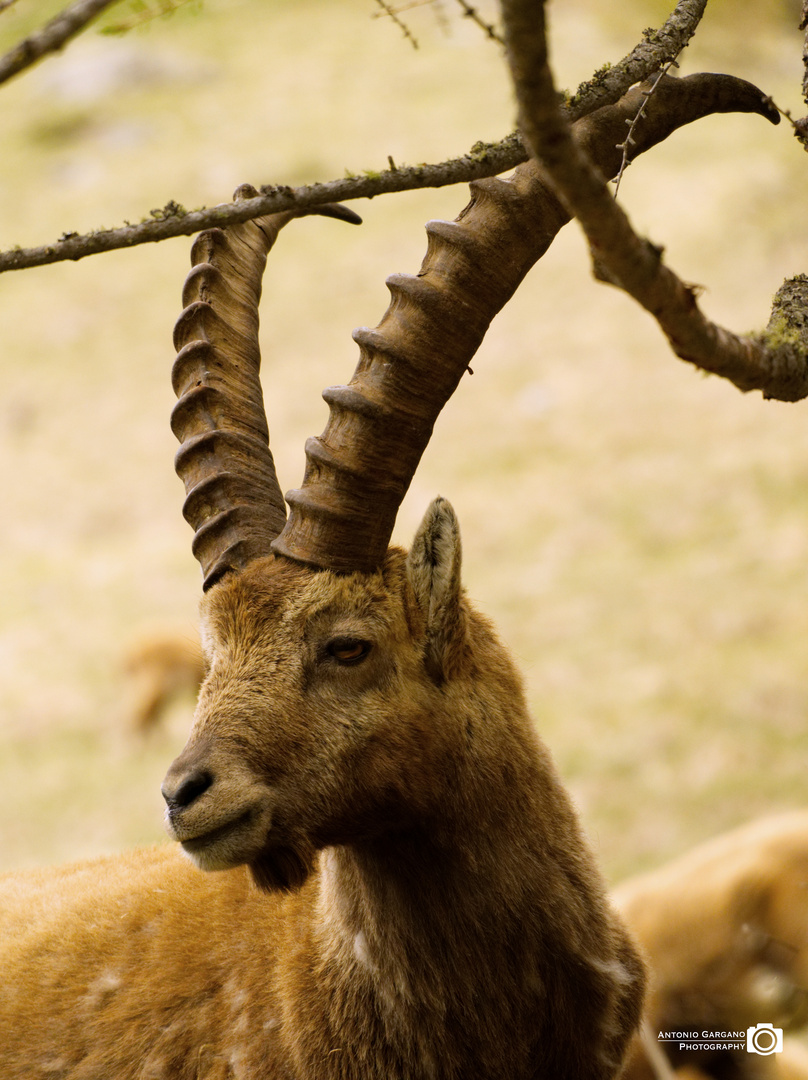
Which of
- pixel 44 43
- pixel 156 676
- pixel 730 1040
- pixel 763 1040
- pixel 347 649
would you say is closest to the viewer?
pixel 44 43

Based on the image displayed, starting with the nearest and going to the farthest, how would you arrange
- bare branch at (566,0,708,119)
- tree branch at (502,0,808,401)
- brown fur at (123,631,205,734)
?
1. tree branch at (502,0,808,401)
2. bare branch at (566,0,708,119)
3. brown fur at (123,631,205,734)

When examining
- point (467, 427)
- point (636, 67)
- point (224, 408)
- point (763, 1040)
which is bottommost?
point (763, 1040)

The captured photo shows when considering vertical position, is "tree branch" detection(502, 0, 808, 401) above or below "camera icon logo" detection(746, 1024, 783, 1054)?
above

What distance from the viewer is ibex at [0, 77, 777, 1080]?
365 cm

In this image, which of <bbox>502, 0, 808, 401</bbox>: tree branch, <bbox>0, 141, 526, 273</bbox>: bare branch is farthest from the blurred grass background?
<bbox>502, 0, 808, 401</bbox>: tree branch

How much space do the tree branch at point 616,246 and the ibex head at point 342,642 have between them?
108cm

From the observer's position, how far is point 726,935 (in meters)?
8.09

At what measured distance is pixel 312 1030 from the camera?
160 inches

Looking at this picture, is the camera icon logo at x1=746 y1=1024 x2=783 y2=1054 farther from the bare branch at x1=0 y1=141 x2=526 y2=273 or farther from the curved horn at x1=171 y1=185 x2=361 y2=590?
the bare branch at x1=0 y1=141 x2=526 y2=273

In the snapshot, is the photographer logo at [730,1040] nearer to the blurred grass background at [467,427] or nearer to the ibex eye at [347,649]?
the blurred grass background at [467,427]

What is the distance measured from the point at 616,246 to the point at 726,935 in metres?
7.21

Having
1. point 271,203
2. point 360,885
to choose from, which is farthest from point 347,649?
point 271,203

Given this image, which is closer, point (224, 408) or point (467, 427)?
point (224, 408)

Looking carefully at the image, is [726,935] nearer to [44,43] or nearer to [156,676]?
[44,43]
